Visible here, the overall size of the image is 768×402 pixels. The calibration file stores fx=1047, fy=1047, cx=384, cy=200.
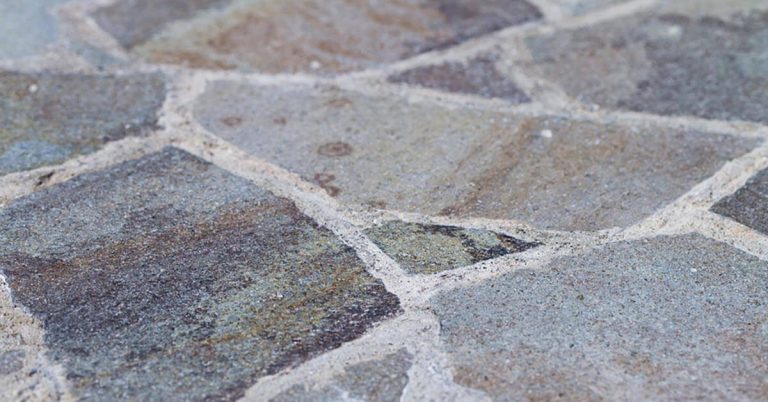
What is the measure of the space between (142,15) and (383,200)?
1204 mm

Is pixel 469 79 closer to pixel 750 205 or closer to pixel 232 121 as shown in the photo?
pixel 232 121

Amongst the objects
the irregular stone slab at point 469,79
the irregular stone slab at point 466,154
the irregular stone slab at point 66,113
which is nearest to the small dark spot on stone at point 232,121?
the irregular stone slab at point 466,154

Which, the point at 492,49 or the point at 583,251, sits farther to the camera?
the point at 492,49

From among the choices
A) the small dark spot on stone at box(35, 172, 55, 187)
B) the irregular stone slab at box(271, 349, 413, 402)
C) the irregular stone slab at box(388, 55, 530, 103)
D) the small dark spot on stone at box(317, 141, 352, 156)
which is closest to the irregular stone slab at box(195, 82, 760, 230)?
the small dark spot on stone at box(317, 141, 352, 156)

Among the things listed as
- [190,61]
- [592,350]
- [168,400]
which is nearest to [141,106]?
[190,61]

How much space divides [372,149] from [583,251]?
596 mm

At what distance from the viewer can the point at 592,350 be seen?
62.6 inches

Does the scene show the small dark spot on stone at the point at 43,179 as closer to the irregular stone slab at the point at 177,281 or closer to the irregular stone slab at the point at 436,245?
the irregular stone slab at the point at 177,281

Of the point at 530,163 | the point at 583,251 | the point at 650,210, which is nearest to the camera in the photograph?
the point at 583,251

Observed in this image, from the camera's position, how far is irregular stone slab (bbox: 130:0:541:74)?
271cm

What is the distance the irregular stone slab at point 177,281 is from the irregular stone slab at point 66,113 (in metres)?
0.16

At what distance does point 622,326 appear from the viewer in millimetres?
1647

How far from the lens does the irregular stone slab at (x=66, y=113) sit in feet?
7.36

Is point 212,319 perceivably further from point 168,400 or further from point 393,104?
point 393,104
